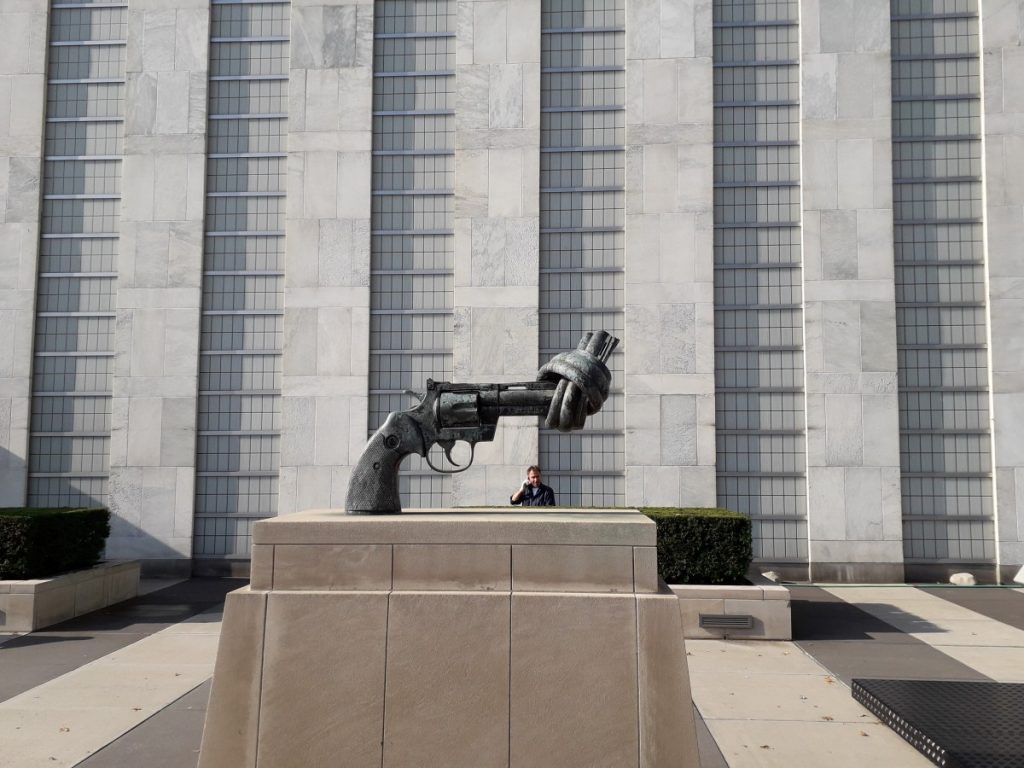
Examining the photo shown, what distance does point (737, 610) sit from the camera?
38.2ft

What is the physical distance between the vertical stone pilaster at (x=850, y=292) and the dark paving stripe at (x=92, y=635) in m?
11.5

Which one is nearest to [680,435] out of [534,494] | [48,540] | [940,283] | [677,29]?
[534,494]

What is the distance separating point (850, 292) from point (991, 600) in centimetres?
608

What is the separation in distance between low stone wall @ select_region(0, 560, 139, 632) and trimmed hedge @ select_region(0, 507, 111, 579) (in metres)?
0.23

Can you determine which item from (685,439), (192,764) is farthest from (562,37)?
(192,764)

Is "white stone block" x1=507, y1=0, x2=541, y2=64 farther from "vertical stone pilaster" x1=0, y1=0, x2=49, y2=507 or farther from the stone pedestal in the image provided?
the stone pedestal

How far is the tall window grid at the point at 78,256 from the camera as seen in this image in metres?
17.9

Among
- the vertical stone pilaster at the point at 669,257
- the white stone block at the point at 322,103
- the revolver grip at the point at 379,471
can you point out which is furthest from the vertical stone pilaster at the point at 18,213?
the revolver grip at the point at 379,471

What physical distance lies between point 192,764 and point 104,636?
19.0 ft

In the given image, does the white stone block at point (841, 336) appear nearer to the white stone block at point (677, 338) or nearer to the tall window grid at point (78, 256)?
the white stone block at point (677, 338)

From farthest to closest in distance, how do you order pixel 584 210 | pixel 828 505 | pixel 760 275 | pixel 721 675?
pixel 584 210, pixel 760 275, pixel 828 505, pixel 721 675

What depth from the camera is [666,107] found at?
17375mm

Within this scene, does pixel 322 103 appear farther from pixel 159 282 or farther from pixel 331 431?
pixel 331 431

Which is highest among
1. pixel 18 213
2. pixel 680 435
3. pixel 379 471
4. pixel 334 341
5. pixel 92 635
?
pixel 18 213
